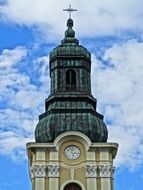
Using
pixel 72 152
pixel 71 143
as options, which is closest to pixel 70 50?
pixel 71 143

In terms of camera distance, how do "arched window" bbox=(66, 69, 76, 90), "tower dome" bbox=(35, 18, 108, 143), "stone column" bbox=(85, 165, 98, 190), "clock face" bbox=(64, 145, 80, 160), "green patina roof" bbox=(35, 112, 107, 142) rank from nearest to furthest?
1. "stone column" bbox=(85, 165, 98, 190)
2. "clock face" bbox=(64, 145, 80, 160)
3. "green patina roof" bbox=(35, 112, 107, 142)
4. "tower dome" bbox=(35, 18, 108, 143)
5. "arched window" bbox=(66, 69, 76, 90)

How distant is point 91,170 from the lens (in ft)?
166

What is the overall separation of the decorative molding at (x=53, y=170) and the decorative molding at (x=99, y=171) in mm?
2158

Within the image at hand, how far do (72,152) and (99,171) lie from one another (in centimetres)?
252

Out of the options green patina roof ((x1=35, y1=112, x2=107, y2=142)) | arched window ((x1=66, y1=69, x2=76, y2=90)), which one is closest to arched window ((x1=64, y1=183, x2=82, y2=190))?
green patina roof ((x1=35, y1=112, x2=107, y2=142))

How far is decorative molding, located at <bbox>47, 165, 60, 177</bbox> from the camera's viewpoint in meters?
50.5

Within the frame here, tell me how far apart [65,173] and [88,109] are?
556 cm

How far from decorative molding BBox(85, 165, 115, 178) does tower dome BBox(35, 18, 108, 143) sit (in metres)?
2.20

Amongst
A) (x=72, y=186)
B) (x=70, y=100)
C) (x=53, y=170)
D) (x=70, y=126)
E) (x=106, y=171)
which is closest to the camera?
(x=72, y=186)

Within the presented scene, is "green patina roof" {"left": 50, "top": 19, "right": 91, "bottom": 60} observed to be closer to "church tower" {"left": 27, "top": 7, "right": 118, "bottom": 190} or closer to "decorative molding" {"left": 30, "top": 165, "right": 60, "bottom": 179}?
"church tower" {"left": 27, "top": 7, "right": 118, "bottom": 190}

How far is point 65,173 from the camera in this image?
50.8 metres

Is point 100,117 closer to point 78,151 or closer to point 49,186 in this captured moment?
point 78,151

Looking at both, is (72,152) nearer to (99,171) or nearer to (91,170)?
(91,170)

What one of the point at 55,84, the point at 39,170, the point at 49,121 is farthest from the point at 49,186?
the point at 55,84
